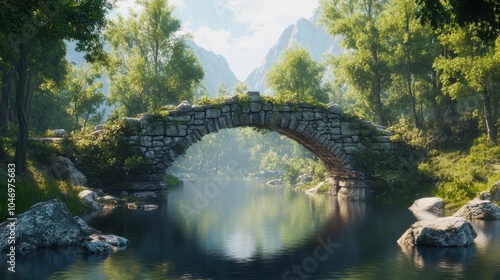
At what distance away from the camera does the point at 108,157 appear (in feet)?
90.7

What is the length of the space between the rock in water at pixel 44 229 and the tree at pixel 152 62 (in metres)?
36.0

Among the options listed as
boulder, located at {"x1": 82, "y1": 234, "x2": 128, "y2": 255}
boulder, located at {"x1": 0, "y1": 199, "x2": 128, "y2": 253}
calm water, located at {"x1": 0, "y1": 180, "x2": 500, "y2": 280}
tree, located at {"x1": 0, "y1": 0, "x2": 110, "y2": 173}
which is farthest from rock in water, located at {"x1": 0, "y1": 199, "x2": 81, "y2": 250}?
tree, located at {"x1": 0, "y1": 0, "x2": 110, "y2": 173}

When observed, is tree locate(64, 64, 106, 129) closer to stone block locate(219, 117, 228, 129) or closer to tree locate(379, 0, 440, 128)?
stone block locate(219, 117, 228, 129)

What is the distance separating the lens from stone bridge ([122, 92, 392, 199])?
28.2 meters

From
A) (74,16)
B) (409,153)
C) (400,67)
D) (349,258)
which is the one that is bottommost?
(349,258)

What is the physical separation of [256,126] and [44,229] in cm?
1773

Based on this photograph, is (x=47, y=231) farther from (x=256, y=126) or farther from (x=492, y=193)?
(x=492, y=193)

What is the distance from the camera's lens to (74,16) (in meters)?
20.3

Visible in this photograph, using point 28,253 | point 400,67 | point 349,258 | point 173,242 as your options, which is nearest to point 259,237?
point 173,242

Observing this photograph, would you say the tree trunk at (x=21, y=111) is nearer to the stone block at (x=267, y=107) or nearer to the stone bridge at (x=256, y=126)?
the stone bridge at (x=256, y=126)

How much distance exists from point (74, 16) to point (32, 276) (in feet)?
41.5

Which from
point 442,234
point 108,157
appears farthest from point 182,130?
point 442,234

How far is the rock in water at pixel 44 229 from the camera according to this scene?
13.4 m

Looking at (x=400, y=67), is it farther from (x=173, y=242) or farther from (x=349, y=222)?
(x=173, y=242)
